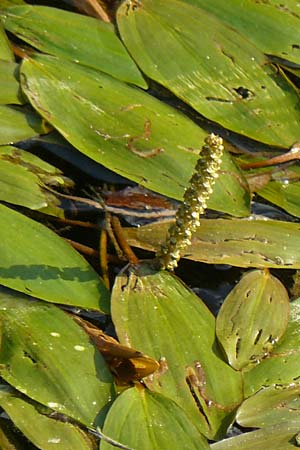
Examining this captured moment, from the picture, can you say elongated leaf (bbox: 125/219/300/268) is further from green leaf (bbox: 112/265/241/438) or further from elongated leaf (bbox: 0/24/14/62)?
elongated leaf (bbox: 0/24/14/62)

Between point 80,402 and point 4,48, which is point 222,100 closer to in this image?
point 4,48

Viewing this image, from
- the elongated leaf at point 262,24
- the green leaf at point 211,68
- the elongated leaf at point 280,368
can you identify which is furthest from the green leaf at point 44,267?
the elongated leaf at point 262,24

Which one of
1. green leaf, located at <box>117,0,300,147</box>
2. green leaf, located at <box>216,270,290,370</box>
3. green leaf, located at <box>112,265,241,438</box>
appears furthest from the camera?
green leaf, located at <box>117,0,300,147</box>

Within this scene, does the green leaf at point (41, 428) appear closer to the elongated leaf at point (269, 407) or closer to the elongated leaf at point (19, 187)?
the elongated leaf at point (269, 407)

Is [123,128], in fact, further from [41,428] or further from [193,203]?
[41,428]

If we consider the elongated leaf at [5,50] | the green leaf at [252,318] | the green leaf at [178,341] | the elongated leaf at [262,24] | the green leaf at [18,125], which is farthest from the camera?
the elongated leaf at [262,24]

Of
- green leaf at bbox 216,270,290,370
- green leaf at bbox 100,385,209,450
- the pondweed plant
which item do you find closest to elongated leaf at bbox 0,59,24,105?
the pondweed plant
